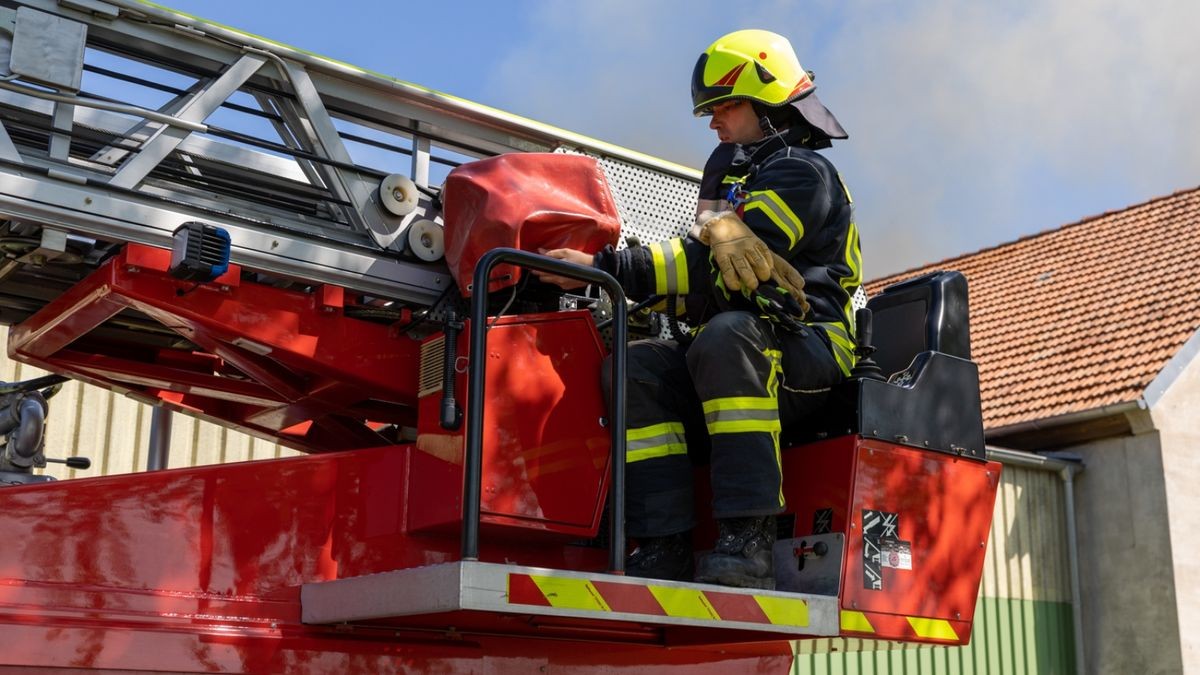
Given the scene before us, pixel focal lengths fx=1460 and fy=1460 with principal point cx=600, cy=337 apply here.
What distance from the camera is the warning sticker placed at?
449cm

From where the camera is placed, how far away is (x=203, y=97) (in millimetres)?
4172

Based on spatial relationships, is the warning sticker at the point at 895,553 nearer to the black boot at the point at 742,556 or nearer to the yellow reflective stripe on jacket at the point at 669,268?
the black boot at the point at 742,556

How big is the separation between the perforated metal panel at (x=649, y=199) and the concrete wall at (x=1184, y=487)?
1214 cm

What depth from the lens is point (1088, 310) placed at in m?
17.8

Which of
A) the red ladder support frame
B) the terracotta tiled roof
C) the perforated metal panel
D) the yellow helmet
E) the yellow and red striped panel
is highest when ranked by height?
the terracotta tiled roof

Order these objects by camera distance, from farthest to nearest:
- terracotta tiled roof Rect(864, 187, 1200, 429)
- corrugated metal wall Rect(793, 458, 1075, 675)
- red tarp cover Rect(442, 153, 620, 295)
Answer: terracotta tiled roof Rect(864, 187, 1200, 429) → corrugated metal wall Rect(793, 458, 1075, 675) → red tarp cover Rect(442, 153, 620, 295)

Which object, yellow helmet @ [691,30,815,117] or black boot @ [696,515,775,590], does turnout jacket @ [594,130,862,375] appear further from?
black boot @ [696,515,775,590]

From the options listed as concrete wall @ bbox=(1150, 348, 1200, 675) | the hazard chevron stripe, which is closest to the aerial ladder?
the hazard chevron stripe

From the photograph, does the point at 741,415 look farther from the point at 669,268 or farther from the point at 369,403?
the point at 369,403

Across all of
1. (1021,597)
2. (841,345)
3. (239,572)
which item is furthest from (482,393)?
(1021,597)

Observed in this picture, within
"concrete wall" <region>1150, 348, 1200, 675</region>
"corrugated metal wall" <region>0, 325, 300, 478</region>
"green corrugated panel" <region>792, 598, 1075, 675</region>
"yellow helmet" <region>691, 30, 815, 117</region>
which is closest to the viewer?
"yellow helmet" <region>691, 30, 815, 117</region>

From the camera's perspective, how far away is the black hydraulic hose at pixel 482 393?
364cm

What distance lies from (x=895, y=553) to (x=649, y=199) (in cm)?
140

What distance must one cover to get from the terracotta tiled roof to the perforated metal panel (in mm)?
11890
